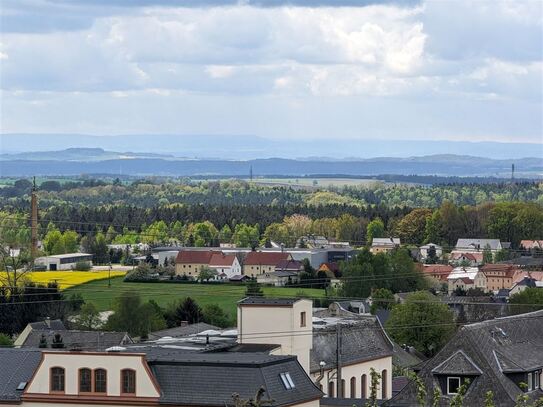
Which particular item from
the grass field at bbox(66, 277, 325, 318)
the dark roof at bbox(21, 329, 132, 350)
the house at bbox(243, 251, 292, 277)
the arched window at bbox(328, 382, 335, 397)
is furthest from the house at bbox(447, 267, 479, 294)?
the arched window at bbox(328, 382, 335, 397)

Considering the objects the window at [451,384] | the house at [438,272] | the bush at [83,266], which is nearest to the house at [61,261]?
the bush at [83,266]

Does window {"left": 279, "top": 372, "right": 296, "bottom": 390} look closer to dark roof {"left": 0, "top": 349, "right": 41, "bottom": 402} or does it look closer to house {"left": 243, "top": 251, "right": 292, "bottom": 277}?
dark roof {"left": 0, "top": 349, "right": 41, "bottom": 402}

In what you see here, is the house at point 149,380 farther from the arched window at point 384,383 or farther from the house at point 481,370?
the arched window at point 384,383

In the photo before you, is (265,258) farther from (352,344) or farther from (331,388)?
(331,388)

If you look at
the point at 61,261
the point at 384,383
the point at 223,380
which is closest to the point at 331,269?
the point at 61,261

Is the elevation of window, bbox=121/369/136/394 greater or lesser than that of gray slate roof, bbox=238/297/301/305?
lesser

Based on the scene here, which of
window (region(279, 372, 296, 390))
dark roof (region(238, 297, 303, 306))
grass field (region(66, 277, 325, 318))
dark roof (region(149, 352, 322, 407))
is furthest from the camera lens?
grass field (region(66, 277, 325, 318))

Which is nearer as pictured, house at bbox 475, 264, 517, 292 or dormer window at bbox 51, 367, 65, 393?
dormer window at bbox 51, 367, 65, 393
